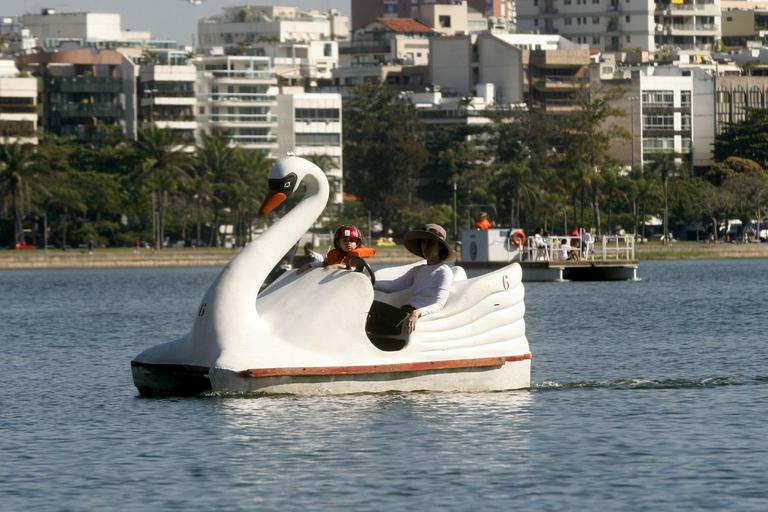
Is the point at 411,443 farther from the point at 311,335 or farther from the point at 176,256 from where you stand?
the point at 176,256

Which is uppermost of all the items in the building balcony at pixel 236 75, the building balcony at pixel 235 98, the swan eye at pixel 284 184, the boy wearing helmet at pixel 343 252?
the building balcony at pixel 236 75

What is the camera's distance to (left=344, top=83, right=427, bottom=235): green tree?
183625 millimetres

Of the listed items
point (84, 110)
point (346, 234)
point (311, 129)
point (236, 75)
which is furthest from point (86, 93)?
point (346, 234)

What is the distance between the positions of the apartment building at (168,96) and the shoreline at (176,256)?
141ft

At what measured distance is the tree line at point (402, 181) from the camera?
156375 mm

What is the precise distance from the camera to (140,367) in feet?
93.7

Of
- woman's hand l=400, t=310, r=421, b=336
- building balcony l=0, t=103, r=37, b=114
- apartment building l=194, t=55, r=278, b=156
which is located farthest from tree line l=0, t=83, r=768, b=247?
woman's hand l=400, t=310, r=421, b=336

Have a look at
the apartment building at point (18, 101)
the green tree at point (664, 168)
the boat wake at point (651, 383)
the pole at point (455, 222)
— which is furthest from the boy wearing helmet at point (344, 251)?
the apartment building at point (18, 101)

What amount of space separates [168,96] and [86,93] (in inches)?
294

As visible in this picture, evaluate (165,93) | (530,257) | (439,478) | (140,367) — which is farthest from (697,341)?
(165,93)

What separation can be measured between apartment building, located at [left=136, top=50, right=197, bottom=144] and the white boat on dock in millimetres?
97866

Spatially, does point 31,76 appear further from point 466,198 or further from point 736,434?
point 736,434

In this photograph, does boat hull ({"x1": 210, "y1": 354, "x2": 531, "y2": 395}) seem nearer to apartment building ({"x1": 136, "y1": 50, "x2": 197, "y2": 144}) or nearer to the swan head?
the swan head

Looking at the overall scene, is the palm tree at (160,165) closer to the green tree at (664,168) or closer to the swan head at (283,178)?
the green tree at (664,168)
